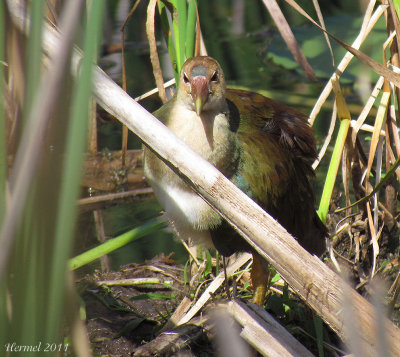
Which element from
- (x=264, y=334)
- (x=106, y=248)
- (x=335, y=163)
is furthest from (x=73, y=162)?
(x=335, y=163)

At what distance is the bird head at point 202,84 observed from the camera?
8.04 ft

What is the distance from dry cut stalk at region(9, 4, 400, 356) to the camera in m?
1.59

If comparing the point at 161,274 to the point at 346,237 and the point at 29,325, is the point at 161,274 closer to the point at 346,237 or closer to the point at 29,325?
the point at 346,237

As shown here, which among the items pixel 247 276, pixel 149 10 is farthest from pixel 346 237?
pixel 149 10

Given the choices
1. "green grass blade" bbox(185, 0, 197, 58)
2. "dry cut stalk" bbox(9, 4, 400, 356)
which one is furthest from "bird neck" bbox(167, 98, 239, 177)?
"dry cut stalk" bbox(9, 4, 400, 356)

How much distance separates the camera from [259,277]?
278 cm

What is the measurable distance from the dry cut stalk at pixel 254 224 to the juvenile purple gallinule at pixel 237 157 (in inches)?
29.0

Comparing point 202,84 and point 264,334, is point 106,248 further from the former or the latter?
point 264,334

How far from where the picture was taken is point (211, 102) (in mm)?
2490

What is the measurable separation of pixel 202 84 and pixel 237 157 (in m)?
0.33

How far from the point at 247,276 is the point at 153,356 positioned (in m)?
0.83

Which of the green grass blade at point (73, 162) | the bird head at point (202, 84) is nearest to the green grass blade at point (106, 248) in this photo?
the bird head at point (202, 84)

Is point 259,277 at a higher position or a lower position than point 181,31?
lower

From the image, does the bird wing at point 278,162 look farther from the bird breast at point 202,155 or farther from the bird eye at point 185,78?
the bird eye at point 185,78
